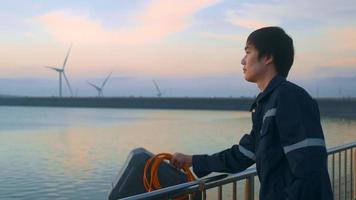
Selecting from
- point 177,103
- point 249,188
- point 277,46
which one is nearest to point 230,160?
point 277,46

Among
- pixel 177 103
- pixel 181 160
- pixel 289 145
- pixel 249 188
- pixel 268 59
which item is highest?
pixel 268 59

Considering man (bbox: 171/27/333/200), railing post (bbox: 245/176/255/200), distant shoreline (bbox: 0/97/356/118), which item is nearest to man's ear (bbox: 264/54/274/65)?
man (bbox: 171/27/333/200)

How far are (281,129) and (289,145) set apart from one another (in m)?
0.07

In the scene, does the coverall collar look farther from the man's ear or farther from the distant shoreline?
the distant shoreline

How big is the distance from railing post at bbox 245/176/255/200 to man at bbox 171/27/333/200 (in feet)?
3.19

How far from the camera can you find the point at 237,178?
326 centimetres

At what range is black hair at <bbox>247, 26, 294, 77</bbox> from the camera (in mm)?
2363

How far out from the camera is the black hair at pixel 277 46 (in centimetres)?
236

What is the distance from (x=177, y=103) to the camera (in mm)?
116438

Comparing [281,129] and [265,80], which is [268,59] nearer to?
[265,80]

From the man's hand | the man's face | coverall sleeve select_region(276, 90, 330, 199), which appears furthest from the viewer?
the man's hand

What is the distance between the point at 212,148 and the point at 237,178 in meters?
24.9

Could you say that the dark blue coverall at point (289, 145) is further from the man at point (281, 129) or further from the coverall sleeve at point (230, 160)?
the coverall sleeve at point (230, 160)

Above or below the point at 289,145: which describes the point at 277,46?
above
